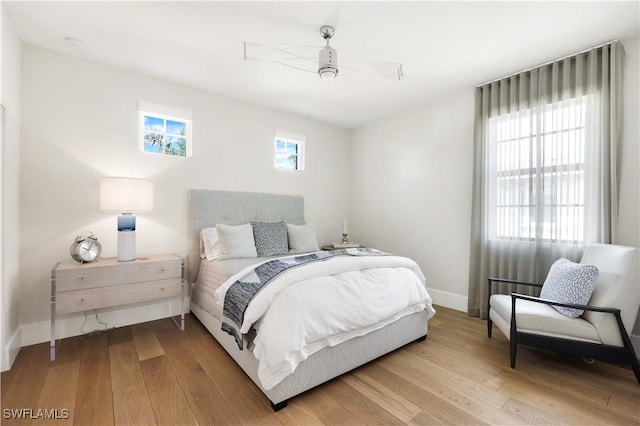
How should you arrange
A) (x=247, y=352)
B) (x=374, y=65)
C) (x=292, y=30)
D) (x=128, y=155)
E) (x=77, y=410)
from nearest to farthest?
(x=77, y=410), (x=247, y=352), (x=292, y=30), (x=374, y=65), (x=128, y=155)

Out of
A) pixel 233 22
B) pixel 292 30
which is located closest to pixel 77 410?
pixel 233 22

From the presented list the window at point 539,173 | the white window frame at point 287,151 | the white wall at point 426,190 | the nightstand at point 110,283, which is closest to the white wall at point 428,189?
the white wall at point 426,190

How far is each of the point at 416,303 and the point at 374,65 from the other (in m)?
2.30

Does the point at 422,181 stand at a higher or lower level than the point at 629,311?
higher

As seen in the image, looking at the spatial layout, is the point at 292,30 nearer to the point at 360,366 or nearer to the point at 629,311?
the point at 360,366

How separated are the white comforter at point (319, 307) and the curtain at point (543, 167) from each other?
134 centimetres

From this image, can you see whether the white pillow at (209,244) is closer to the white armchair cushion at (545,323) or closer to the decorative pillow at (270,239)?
the decorative pillow at (270,239)

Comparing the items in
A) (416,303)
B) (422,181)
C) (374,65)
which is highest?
(374,65)

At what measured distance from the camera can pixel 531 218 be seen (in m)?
2.87

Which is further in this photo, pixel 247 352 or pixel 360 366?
pixel 360 366

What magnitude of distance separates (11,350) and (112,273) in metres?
0.82

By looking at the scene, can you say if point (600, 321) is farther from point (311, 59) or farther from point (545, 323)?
point (311, 59)

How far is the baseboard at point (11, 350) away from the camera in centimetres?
204

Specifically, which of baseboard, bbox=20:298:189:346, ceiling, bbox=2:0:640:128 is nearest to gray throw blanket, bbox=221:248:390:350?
baseboard, bbox=20:298:189:346
